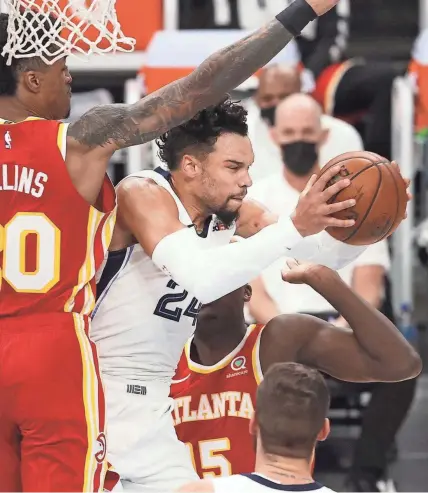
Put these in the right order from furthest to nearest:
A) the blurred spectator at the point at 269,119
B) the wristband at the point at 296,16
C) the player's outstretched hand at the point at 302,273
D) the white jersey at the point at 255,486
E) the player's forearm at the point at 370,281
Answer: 1. the blurred spectator at the point at 269,119
2. the player's forearm at the point at 370,281
3. the player's outstretched hand at the point at 302,273
4. the wristband at the point at 296,16
5. the white jersey at the point at 255,486

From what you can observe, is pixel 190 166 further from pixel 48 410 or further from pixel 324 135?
pixel 324 135

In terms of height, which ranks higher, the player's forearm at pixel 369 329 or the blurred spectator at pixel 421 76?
the blurred spectator at pixel 421 76

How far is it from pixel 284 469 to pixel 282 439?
7 cm

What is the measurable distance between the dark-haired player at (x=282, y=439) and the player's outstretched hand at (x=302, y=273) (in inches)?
34.3

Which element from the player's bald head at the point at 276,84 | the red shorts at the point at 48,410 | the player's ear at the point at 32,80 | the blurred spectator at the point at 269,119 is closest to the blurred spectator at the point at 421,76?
the blurred spectator at the point at 269,119

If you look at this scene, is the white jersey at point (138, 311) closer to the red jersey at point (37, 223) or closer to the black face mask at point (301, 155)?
the red jersey at point (37, 223)

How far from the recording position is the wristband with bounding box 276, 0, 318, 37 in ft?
10.6

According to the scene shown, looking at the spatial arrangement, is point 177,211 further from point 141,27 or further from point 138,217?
point 141,27

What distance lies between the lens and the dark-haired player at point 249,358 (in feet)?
12.5

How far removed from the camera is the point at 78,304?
3.19 meters

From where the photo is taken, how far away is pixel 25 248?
10.3 ft

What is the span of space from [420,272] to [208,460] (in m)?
4.27

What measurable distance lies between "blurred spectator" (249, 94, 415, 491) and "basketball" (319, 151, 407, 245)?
1.92 meters

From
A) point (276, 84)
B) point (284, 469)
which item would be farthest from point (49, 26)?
point (276, 84)
